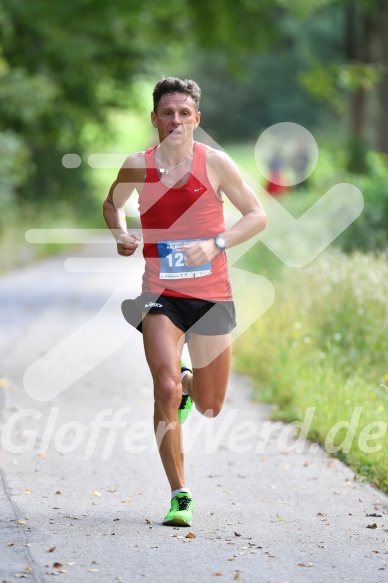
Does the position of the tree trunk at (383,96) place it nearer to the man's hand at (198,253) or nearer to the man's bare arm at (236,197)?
the man's bare arm at (236,197)

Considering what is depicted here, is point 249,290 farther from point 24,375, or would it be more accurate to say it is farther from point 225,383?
point 225,383

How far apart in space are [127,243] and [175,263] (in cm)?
26

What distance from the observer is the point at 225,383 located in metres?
6.51

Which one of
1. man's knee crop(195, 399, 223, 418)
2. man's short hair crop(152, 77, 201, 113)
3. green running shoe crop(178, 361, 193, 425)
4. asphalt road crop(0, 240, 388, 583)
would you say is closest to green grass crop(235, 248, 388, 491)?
asphalt road crop(0, 240, 388, 583)

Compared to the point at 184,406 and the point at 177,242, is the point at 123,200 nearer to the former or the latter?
the point at 177,242

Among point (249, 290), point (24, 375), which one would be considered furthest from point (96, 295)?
point (24, 375)

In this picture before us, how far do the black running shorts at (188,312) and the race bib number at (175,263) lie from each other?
13cm

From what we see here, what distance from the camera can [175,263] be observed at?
5.96 meters

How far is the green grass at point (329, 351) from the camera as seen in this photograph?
7.83 meters

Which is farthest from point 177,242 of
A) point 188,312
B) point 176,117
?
point 176,117

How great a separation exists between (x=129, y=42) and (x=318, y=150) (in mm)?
11259

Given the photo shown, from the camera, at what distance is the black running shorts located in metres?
6.05

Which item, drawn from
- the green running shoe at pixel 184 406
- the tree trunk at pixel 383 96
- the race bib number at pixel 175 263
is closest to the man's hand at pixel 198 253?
the race bib number at pixel 175 263

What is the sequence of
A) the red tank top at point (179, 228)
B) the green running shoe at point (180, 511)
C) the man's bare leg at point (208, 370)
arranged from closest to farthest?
the green running shoe at point (180, 511) < the red tank top at point (179, 228) < the man's bare leg at point (208, 370)
